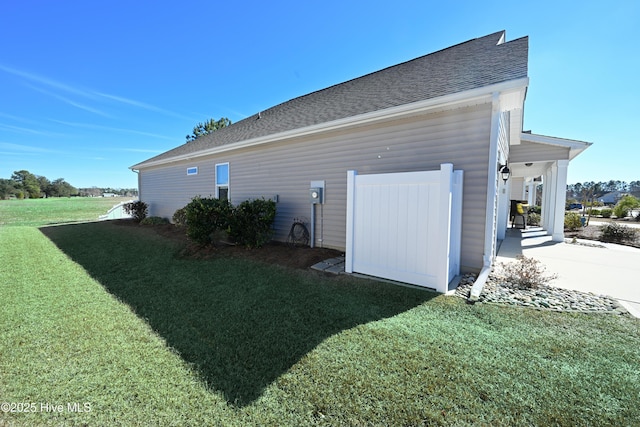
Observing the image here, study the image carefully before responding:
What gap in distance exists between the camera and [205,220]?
20.5ft

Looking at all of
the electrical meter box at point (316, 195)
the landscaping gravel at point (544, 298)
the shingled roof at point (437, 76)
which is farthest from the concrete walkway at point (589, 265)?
the electrical meter box at point (316, 195)

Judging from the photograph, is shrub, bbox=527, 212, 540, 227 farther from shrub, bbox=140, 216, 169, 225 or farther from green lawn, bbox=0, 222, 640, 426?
shrub, bbox=140, 216, 169, 225

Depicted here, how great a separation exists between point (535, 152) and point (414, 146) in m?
6.11

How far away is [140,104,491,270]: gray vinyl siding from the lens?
4.24m

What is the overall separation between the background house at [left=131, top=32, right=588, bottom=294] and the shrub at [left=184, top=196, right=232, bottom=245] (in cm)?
155

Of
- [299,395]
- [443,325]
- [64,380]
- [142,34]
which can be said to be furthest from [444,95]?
[142,34]

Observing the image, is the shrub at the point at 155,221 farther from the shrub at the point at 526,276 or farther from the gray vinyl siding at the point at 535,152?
the gray vinyl siding at the point at 535,152

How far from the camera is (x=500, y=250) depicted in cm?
657

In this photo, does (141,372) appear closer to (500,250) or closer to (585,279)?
(585,279)

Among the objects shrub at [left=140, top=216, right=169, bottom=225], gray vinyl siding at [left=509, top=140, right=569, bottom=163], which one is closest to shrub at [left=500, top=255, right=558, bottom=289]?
gray vinyl siding at [left=509, top=140, right=569, bottom=163]

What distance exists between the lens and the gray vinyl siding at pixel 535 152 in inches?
301

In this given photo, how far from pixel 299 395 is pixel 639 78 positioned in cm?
1246

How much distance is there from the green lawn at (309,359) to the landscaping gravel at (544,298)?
247mm

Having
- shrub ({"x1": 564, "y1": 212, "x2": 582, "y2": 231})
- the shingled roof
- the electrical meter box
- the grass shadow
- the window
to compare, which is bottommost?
the grass shadow
